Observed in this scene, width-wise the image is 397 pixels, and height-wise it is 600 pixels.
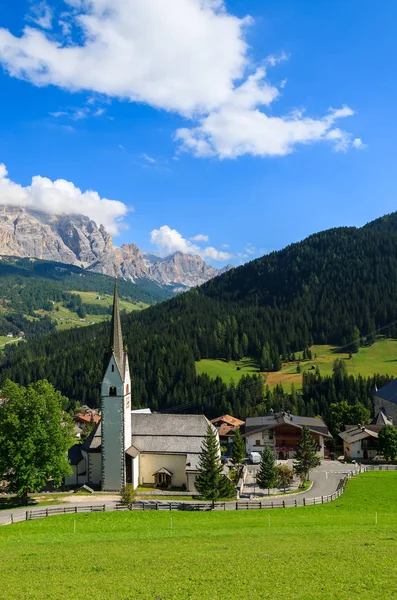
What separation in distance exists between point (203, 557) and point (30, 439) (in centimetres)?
3043

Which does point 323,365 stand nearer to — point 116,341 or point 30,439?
point 116,341

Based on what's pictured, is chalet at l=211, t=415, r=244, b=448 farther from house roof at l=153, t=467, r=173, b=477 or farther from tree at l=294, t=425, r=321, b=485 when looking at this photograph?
house roof at l=153, t=467, r=173, b=477

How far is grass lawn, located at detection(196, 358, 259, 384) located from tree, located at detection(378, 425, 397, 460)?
79.9 m

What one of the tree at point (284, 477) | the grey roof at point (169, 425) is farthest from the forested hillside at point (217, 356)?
the tree at point (284, 477)

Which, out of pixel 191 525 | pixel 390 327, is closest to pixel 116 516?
pixel 191 525

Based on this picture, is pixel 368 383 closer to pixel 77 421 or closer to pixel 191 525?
pixel 77 421

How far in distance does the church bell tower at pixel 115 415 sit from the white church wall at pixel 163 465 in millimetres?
3472

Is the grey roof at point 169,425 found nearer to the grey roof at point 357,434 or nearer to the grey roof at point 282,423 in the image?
the grey roof at point 282,423

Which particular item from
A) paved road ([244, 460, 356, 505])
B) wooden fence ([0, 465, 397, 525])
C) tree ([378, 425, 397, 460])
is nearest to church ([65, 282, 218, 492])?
paved road ([244, 460, 356, 505])

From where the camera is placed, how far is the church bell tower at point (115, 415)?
5733cm

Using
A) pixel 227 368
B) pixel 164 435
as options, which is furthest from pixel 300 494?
pixel 227 368

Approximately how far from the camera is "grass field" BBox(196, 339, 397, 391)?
146000 mm

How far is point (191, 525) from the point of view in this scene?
37125 mm

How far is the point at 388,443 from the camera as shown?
70.6m
